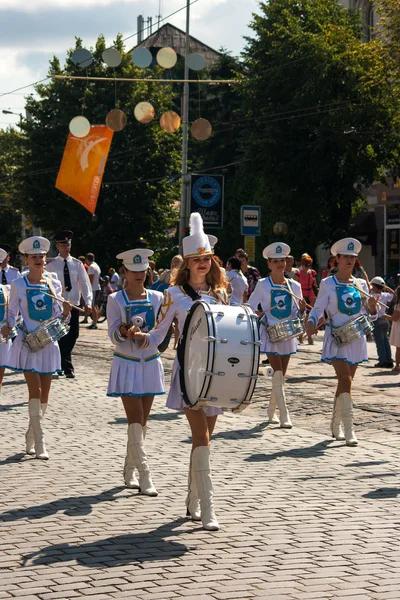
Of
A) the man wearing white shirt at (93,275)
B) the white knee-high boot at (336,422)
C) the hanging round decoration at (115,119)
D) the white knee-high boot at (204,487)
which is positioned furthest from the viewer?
the man wearing white shirt at (93,275)

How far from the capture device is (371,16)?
46.1m

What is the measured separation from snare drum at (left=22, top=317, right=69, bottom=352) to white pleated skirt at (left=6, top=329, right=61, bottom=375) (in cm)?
5

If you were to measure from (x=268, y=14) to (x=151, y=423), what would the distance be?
32.8m

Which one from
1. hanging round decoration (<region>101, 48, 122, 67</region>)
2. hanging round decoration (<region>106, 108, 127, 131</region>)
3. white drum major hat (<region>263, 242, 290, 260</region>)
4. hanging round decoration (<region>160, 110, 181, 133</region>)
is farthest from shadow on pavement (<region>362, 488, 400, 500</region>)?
hanging round decoration (<region>160, 110, 181, 133</region>)

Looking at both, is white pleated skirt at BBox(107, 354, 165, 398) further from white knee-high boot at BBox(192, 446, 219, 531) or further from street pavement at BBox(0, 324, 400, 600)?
white knee-high boot at BBox(192, 446, 219, 531)

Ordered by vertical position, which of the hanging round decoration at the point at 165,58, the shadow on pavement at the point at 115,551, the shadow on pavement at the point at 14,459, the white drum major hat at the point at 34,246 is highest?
the hanging round decoration at the point at 165,58

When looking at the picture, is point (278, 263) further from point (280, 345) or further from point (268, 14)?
point (268, 14)

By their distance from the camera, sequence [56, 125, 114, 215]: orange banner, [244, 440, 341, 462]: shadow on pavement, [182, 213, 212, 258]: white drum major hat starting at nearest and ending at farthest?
[182, 213, 212, 258]: white drum major hat, [244, 440, 341, 462]: shadow on pavement, [56, 125, 114, 215]: orange banner

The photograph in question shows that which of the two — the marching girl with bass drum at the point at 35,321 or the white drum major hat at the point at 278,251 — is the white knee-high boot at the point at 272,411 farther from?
the marching girl with bass drum at the point at 35,321

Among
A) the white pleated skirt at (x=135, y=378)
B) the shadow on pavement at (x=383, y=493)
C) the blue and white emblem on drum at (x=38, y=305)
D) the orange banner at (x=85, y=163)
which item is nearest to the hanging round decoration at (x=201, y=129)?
the orange banner at (x=85, y=163)

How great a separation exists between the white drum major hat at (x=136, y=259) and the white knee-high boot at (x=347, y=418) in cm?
343

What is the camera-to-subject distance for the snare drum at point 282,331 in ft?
42.3

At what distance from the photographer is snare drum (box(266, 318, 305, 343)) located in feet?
42.3

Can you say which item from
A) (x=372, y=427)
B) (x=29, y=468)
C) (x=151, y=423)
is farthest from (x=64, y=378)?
(x=29, y=468)
